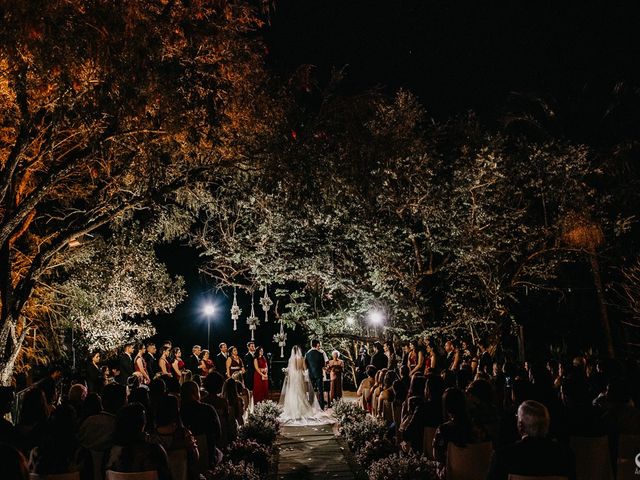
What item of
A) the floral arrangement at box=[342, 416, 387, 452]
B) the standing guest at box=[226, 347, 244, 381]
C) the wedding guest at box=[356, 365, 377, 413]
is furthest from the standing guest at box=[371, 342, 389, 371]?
the standing guest at box=[226, 347, 244, 381]

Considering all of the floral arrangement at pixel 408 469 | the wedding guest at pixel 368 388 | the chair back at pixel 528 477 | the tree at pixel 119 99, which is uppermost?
the tree at pixel 119 99

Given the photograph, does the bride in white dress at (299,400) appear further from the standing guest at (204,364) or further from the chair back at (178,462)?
the chair back at (178,462)

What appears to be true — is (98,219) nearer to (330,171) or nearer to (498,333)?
(330,171)

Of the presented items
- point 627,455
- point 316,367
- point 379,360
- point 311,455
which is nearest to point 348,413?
point 379,360

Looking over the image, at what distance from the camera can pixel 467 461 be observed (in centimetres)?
492

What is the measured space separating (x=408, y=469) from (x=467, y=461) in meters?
1.46

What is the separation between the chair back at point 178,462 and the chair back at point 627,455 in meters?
4.06

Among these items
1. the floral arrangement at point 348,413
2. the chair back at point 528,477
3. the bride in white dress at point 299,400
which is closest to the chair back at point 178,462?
the chair back at point 528,477

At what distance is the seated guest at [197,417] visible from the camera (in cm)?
616

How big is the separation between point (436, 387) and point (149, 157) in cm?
617

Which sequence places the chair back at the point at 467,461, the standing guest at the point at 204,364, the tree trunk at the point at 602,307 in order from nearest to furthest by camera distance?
the chair back at the point at 467,461, the standing guest at the point at 204,364, the tree trunk at the point at 602,307

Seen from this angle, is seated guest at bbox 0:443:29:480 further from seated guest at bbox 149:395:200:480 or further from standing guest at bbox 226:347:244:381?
standing guest at bbox 226:347:244:381

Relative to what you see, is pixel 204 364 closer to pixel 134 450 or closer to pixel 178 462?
pixel 178 462

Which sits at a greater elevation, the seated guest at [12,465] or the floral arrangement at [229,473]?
the seated guest at [12,465]
